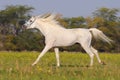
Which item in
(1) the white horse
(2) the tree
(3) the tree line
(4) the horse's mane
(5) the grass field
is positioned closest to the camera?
(5) the grass field

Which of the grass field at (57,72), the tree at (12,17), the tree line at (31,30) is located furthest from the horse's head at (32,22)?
the tree at (12,17)

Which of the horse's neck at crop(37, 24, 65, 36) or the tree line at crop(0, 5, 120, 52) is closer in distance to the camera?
the horse's neck at crop(37, 24, 65, 36)

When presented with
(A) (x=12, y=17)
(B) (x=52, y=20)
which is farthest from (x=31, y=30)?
(B) (x=52, y=20)

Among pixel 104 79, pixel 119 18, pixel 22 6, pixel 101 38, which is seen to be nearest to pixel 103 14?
pixel 119 18

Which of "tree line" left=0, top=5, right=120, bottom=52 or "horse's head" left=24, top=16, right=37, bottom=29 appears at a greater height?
"horse's head" left=24, top=16, right=37, bottom=29

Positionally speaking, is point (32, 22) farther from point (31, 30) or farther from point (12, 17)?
point (12, 17)

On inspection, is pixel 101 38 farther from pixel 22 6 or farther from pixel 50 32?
pixel 22 6

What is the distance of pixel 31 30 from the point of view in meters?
64.9

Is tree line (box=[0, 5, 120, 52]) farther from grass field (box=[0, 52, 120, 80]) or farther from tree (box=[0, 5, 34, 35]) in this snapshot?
grass field (box=[0, 52, 120, 80])

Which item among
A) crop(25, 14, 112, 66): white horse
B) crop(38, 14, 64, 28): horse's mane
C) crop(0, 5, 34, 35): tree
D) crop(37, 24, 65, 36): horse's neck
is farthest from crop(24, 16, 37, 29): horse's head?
crop(0, 5, 34, 35): tree

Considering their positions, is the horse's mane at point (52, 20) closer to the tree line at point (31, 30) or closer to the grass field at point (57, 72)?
the grass field at point (57, 72)

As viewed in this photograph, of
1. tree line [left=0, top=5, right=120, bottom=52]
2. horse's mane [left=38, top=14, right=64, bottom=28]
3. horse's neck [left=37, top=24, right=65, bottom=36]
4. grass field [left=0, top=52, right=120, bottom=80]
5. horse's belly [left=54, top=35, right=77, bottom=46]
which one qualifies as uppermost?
grass field [left=0, top=52, right=120, bottom=80]

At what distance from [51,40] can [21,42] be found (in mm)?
51864

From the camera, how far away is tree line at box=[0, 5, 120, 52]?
64688mm
